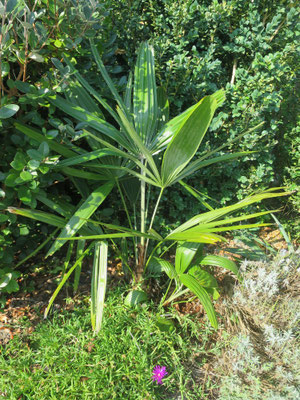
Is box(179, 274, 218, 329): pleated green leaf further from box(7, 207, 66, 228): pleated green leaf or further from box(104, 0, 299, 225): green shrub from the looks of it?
box(104, 0, 299, 225): green shrub

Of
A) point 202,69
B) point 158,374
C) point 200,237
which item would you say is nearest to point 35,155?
point 200,237

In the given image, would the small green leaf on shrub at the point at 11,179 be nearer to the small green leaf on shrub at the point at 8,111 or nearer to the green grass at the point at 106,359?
the small green leaf on shrub at the point at 8,111

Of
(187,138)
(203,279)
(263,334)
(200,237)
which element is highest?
(187,138)

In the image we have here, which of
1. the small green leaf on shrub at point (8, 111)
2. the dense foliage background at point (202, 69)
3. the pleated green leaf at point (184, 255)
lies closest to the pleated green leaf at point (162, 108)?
the dense foliage background at point (202, 69)

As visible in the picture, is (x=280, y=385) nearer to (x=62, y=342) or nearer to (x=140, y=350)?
(x=140, y=350)

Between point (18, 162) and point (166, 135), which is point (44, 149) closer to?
point (18, 162)

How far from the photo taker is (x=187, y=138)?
1.75m

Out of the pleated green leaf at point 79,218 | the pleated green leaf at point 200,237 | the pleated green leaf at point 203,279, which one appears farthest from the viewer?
the pleated green leaf at point 203,279

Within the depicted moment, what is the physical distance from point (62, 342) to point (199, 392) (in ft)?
2.47

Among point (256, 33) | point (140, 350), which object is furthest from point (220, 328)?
point (256, 33)

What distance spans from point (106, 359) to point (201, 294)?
1.86ft

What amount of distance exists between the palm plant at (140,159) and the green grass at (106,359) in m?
0.21

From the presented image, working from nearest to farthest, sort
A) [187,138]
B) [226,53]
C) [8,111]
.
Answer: [8,111], [187,138], [226,53]

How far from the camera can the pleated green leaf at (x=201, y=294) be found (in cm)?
168
